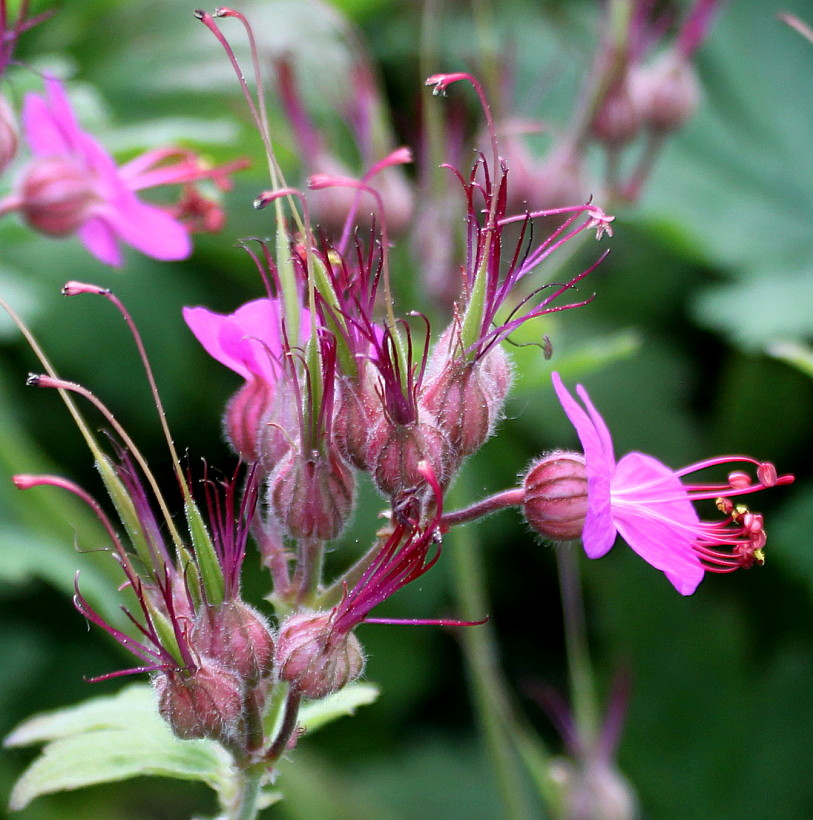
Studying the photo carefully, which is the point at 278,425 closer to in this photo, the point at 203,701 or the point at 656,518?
the point at 203,701

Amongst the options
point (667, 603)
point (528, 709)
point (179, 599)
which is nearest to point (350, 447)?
point (179, 599)

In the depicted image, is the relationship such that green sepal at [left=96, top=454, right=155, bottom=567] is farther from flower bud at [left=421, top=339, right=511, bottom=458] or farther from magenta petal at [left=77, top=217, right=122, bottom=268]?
magenta petal at [left=77, top=217, right=122, bottom=268]

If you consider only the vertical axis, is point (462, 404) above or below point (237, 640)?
above

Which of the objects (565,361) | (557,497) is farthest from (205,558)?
(565,361)

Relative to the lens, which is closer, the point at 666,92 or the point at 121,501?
the point at 121,501

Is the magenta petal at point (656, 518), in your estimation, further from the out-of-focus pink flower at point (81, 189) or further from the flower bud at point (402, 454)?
the out-of-focus pink flower at point (81, 189)

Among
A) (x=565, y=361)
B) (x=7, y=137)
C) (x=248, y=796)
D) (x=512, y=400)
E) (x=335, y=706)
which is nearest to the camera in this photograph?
(x=248, y=796)

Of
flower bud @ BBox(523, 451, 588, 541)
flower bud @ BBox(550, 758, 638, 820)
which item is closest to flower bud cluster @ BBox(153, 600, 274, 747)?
flower bud @ BBox(523, 451, 588, 541)
